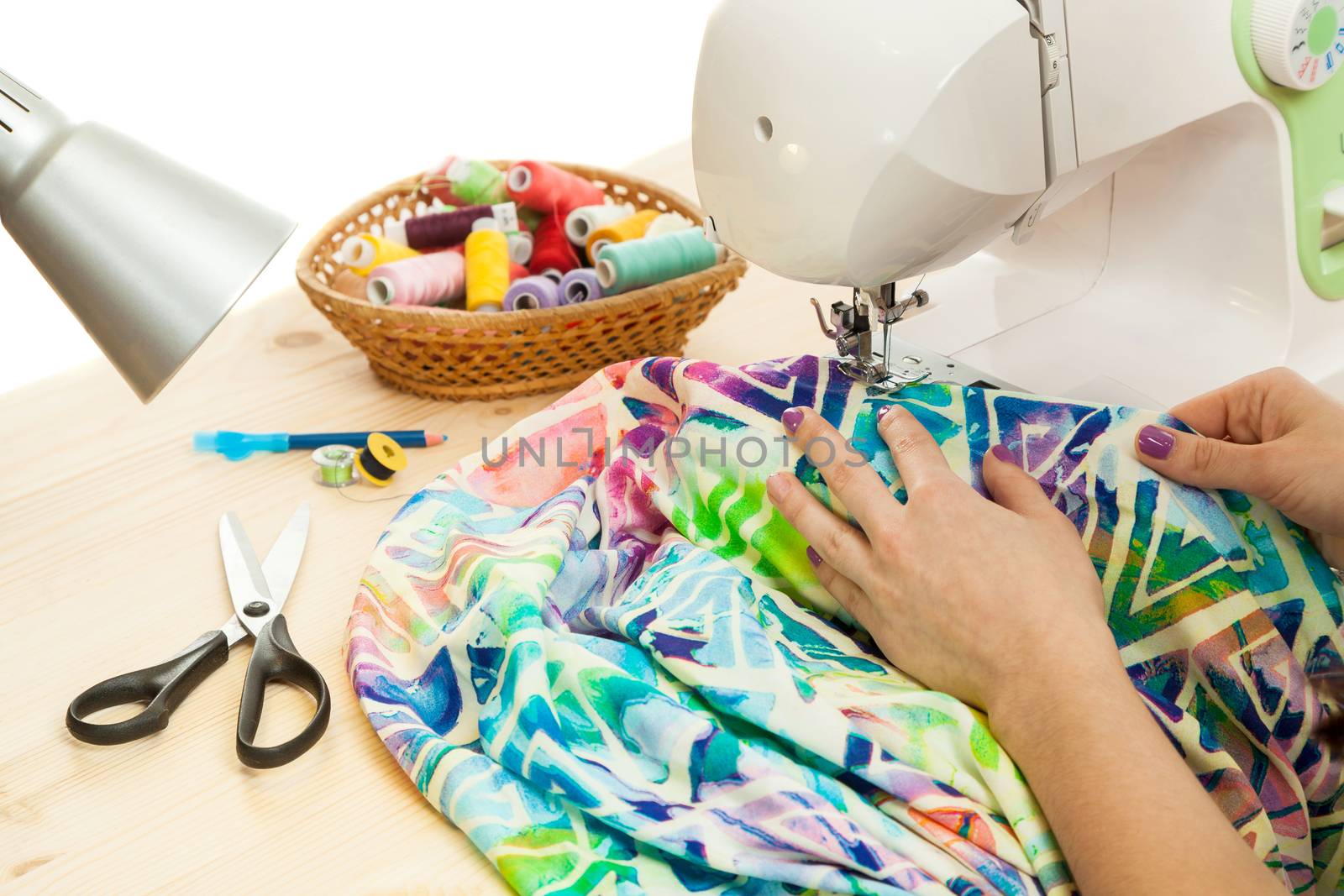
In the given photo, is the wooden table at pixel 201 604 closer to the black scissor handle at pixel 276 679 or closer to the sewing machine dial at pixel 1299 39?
the black scissor handle at pixel 276 679

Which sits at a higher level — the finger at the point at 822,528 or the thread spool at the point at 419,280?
the finger at the point at 822,528

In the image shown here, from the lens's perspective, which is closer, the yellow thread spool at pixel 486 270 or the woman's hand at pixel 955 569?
the woman's hand at pixel 955 569

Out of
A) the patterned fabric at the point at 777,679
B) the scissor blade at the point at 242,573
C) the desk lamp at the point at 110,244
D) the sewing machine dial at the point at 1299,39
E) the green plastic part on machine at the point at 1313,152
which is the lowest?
the scissor blade at the point at 242,573

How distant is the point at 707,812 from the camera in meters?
0.74

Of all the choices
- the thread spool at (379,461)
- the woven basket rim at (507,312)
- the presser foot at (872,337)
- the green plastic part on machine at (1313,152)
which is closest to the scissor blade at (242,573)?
the thread spool at (379,461)

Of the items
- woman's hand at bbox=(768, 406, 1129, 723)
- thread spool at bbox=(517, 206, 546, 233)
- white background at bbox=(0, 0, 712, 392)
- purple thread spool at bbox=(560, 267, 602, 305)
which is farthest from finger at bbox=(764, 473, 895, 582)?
white background at bbox=(0, 0, 712, 392)

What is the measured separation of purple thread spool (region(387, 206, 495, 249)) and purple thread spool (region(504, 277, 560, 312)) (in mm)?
174

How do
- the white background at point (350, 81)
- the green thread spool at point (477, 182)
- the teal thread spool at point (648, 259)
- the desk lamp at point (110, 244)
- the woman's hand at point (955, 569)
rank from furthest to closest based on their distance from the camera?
the white background at point (350, 81) < the green thread spool at point (477, 182) < the teal thread spool at point (648, 259) < the woman's hand at point (955, 569) < the desk lamp at point (110, 244)

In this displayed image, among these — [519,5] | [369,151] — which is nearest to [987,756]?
[369,151]

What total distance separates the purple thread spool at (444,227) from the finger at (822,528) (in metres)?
0.70

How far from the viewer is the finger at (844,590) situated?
33.8 inches

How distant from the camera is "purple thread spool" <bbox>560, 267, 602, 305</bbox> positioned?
1.32 m

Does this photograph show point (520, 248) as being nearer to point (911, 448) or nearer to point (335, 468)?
point (335, 468)

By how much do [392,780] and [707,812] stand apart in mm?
234
